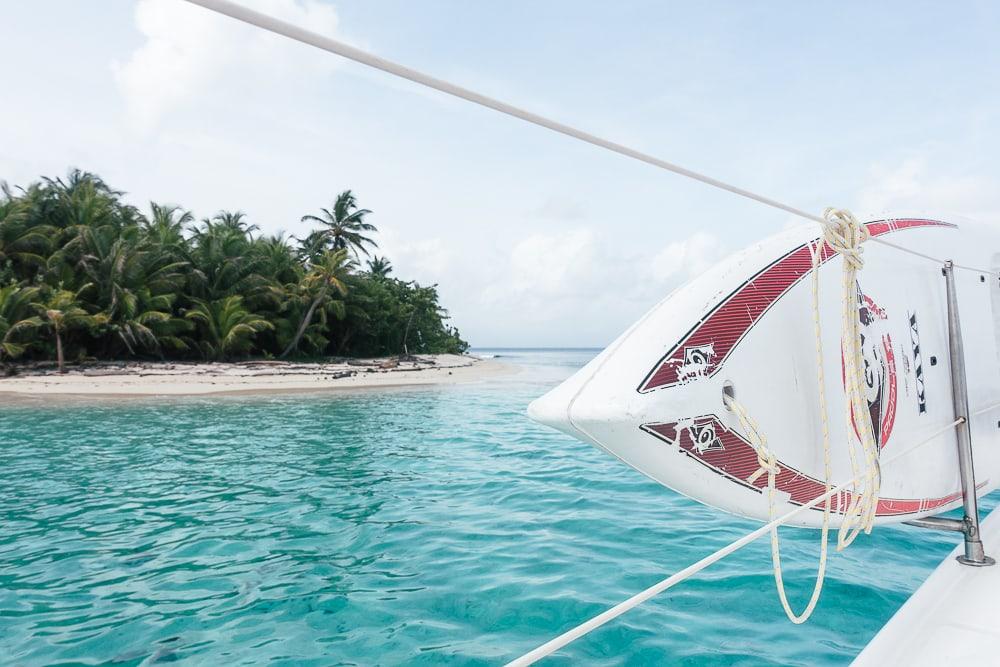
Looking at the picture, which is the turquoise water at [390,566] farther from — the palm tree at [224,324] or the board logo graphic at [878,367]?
the palm tree at [224,324]

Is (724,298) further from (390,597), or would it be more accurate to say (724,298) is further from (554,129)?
(390,597)

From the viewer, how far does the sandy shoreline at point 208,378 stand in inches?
675

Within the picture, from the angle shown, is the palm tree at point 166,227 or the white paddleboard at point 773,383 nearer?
the white paddleboard at point 773,383

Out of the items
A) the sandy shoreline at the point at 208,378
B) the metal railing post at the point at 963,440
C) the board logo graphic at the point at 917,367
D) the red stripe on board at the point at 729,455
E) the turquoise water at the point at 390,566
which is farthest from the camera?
the sandy shoreline at the point at 208,378

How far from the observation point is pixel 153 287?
2361 centimetres

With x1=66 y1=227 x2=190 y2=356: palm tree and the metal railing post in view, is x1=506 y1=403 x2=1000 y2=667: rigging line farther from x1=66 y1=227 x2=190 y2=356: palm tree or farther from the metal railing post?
x1=66 y1=227 x2=190 y2=356: palm tree

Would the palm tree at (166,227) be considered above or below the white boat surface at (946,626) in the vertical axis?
above

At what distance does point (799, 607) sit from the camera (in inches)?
135

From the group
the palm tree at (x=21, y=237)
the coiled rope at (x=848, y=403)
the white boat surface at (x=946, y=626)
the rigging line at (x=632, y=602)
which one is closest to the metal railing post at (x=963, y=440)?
the white boat surface at (x=946, y=626)

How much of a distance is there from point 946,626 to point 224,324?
25285 mm

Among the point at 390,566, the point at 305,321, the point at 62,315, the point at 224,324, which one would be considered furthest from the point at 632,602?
the point at 305,321

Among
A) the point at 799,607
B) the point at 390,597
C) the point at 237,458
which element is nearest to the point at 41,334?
the point at 237,458

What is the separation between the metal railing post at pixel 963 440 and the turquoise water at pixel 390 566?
2.37 feet

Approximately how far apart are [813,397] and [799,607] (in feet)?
5.70
